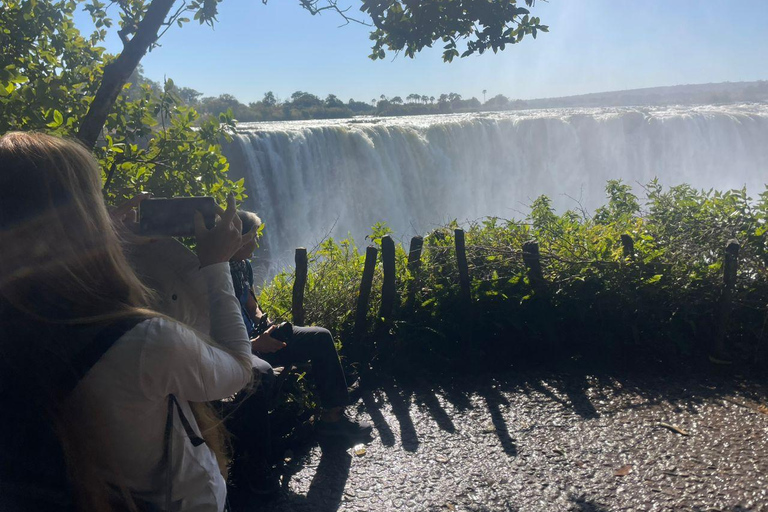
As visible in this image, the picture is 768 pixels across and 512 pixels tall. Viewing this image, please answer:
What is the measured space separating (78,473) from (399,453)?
8.69 feet

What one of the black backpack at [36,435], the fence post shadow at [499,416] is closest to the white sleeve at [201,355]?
the black backpack at [36,435]

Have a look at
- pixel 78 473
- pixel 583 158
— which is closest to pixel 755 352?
pixel 78 473

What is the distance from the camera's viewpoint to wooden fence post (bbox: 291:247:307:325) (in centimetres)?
503

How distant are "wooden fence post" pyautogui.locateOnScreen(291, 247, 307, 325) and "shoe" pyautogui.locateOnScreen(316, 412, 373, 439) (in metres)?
1.14

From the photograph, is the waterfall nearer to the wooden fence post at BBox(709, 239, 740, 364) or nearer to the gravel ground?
the wooden fence post at BBox(709, 239, 740, 364)

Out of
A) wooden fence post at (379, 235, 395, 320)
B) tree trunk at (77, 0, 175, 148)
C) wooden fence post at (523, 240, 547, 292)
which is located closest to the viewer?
tree trunk at (77, 0, 175, 148)

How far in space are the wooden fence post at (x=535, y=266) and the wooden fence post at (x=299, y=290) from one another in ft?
6.24

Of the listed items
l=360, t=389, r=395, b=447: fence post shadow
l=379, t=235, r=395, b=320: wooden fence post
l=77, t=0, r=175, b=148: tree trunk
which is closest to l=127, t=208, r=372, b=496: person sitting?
l=360, t=389, r=395, b=447: fence post shadow

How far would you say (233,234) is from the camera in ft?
6.15

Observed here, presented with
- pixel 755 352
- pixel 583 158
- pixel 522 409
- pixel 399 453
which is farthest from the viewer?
pixel 583 158

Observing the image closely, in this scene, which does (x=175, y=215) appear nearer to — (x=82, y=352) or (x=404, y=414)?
(x=82, y=352)

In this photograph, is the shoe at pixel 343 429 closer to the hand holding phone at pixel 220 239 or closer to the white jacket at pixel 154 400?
the white jacket at pixel 154 400

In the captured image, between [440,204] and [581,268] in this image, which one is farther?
[440,204]

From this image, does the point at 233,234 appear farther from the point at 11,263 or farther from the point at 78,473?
the point at 78,473
